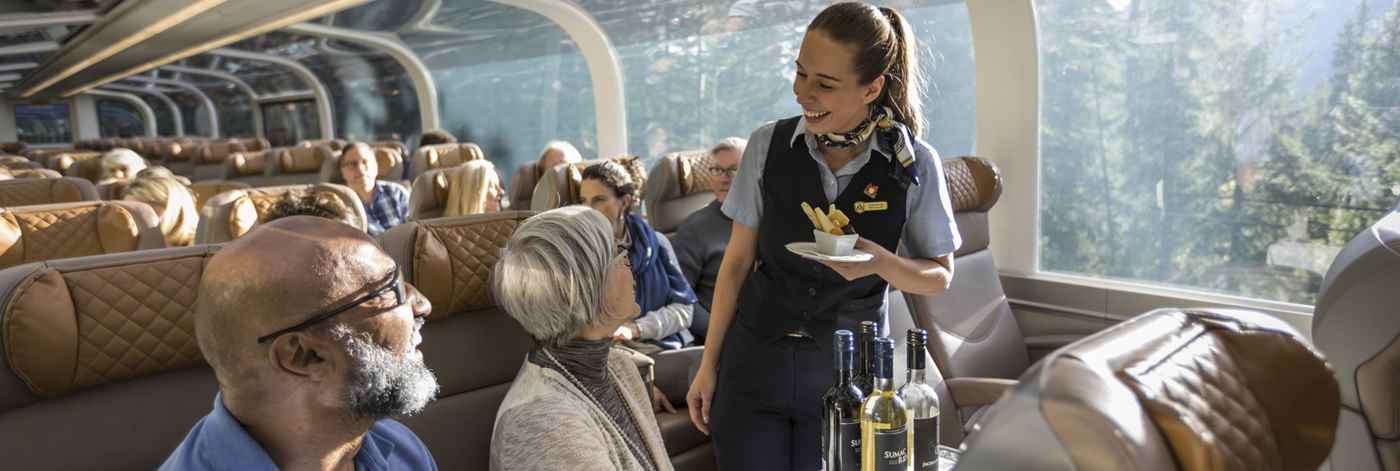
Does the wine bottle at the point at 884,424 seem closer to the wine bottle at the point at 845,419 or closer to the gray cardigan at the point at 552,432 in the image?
the wine bottle at the point at 845,419

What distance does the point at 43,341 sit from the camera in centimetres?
143

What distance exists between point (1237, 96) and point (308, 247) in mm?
3424

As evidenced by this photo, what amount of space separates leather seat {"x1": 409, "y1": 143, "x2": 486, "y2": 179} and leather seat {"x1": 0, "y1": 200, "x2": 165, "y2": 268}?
4.12 m

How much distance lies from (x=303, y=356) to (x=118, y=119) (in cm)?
3769

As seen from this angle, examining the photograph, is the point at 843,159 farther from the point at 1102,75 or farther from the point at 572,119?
the point at 572,119

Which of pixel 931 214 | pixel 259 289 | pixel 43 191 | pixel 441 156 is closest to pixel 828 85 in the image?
pixel 931 214

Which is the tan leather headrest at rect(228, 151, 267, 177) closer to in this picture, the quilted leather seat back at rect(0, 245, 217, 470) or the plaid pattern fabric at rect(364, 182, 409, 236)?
the plaid pattern fabric at rect(364, 182, 409, 236)

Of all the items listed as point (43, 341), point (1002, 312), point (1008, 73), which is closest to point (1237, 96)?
point (1008, 73)


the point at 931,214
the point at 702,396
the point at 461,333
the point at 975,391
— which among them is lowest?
the point at 975,391

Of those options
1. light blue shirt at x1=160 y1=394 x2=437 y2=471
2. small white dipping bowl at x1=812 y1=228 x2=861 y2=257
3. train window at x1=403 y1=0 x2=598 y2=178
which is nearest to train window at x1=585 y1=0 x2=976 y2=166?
train window at x1=403 y1=0 x2=598 y2=178

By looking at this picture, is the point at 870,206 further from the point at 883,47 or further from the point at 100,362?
the point at 100,362

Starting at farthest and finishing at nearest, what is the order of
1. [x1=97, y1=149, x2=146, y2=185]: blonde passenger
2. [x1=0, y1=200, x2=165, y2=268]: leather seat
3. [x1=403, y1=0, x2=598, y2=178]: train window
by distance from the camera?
[x1=403, y1=0, x2=598, y2=178]: train window → [x1=97, y1=149, x2=146, y2=185]: blonde passenger → [x1=0, y1=200, x2=165, y2=268]: leather seat

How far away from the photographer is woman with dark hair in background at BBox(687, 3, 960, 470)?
5.53 feet

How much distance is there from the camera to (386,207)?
534 centimetres
